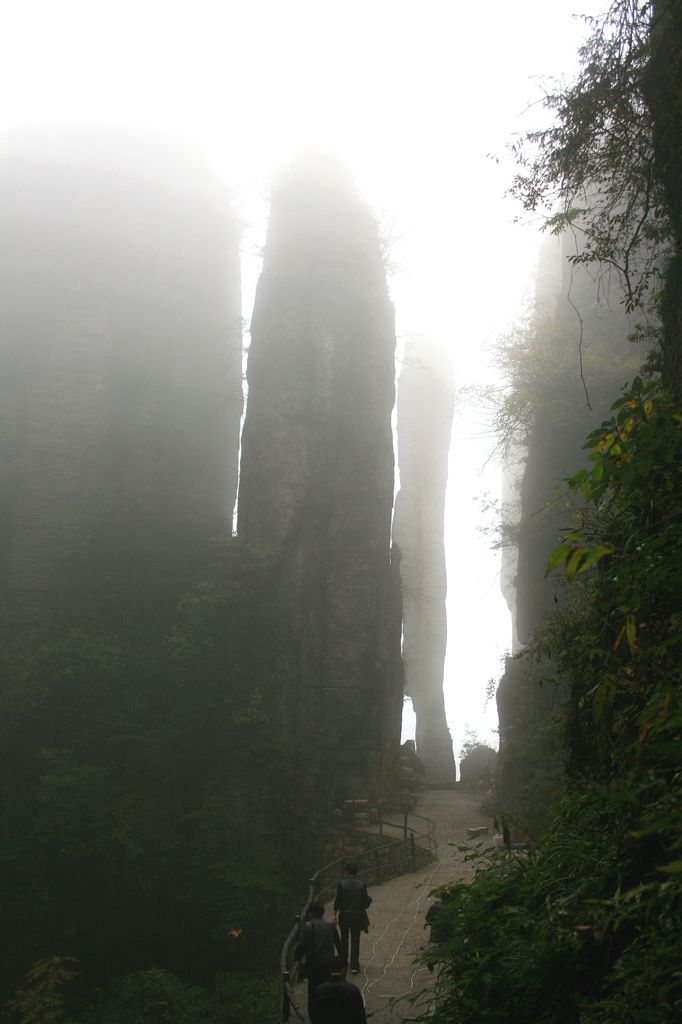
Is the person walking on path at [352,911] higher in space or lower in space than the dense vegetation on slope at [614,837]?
lower

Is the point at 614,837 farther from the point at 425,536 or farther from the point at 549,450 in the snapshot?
the point at 425,536

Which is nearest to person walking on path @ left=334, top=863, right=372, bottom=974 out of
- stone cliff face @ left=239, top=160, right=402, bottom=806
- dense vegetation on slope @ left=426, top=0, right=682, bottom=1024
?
dense vegetation on slope @ left=426, top=0, right=682, bottom=1024

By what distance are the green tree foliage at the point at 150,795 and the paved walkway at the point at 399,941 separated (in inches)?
143

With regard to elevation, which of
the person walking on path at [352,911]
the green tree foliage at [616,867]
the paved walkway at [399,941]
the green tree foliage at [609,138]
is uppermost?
the green tree foliage at [609,138]

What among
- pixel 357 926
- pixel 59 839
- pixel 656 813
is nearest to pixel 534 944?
pixel 656 813

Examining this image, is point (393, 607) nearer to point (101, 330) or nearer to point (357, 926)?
point (101, 330)

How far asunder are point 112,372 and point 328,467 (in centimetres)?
778

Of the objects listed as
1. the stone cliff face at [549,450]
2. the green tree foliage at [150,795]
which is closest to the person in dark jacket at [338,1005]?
the green tree foliage at [150,795]

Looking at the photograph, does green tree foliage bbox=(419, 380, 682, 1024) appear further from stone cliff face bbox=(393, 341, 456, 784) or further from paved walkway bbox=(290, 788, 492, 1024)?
stone cliff face bbox=(393, 341, 456, 784)

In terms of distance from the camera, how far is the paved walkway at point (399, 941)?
805 centimetres

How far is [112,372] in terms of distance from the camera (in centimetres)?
2652

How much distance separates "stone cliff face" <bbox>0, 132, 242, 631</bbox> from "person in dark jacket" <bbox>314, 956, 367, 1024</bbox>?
59.2 feet

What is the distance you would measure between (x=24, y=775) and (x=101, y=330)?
13902 millimetres

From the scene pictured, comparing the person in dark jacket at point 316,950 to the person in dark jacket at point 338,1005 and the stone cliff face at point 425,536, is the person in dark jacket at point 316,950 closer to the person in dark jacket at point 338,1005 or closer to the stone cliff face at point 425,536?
the person in dark jacket at point 338,1005
